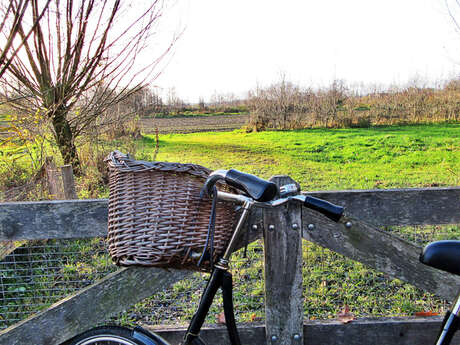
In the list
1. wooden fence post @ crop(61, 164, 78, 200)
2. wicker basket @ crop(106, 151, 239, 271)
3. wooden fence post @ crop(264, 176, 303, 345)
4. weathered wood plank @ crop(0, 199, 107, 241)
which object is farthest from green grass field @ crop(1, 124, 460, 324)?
wooden fence post @ crop(61, 164, 78, 200)

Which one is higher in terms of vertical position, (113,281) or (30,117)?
(30,117)

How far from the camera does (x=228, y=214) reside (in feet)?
5.43

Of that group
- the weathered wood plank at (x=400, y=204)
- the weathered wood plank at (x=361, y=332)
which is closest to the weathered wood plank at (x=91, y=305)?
the weathered wood plank at (x=361, y=332)

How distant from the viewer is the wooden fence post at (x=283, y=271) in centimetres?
196

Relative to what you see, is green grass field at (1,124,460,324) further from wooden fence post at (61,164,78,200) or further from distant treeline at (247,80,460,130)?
wooden fence post at (61,164,78,200)

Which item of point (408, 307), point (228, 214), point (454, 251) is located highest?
point (228, 214)

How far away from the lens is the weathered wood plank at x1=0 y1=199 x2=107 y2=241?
2.12 m

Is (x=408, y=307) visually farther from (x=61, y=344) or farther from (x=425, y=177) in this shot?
(x=425, y=177)

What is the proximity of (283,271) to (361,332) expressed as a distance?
0.60m

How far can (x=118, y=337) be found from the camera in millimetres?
1764

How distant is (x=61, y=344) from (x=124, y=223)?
39.6 inches

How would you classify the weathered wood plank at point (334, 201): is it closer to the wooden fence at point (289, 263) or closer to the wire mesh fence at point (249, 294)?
the wooden fence at point (289, 263)

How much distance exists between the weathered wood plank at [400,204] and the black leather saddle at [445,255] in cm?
65

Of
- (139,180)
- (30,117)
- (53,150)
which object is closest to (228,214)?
(139,180)
